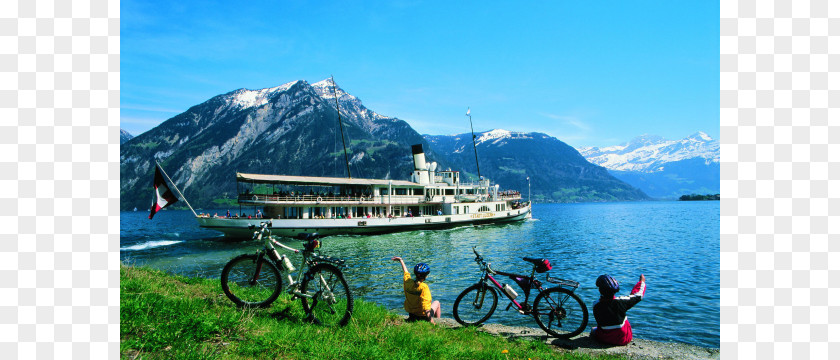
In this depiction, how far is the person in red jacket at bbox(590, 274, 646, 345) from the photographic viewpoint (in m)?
6.93

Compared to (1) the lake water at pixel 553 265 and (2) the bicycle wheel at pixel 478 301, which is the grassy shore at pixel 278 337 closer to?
(2) the bicycle wheel at pixel 478 301

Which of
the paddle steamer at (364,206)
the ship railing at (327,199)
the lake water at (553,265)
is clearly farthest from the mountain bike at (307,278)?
the ship railing at (327,199)

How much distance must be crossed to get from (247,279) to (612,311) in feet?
24.0

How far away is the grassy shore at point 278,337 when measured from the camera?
5156 millimetres

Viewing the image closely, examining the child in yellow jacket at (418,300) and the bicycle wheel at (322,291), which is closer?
the bicycle wheel at (322,291)

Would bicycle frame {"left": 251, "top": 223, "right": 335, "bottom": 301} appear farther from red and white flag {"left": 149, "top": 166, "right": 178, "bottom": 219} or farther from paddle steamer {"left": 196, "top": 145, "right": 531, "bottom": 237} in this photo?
paddle steamer {"left": 196, "top": 145, "right": 531, "bottom": 237}

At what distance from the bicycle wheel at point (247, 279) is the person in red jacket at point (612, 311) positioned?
20.3ft

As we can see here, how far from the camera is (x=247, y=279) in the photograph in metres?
7.79

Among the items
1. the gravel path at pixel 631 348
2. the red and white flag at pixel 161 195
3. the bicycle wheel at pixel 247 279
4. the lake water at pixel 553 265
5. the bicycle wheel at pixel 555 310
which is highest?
the red and white flag at pixel 161 195

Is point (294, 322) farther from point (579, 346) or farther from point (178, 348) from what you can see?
point (579, 346)

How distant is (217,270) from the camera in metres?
21.8

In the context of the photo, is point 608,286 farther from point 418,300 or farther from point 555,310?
point 418,300
